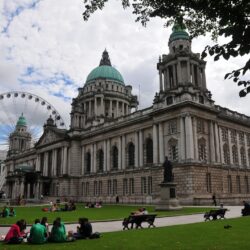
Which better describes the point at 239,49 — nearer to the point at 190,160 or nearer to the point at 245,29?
the point at 245,29

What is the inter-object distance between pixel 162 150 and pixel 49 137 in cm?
4184

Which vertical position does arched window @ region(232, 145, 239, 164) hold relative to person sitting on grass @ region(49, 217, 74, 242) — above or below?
above

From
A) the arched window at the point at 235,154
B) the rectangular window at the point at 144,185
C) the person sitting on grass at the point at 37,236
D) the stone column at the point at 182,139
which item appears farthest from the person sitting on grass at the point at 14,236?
the arched window at the point at 235,154

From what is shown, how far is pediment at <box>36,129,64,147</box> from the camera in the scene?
279ft

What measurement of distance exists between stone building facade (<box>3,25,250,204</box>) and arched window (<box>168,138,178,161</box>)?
0.55ft

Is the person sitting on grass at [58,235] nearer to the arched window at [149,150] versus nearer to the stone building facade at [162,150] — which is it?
the stone building facade at [162,150]

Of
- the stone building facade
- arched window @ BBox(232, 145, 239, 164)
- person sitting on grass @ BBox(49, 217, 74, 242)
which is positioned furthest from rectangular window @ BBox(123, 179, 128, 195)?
person sitting on grass @ BBox(49, 217, 74, 242)

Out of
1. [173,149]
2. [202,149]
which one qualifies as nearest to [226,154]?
[202,149]

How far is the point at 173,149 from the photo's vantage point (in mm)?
56938

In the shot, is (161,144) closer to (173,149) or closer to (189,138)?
(173,149)

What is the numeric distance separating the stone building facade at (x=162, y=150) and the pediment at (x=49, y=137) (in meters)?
0.49

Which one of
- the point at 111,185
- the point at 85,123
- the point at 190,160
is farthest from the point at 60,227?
the point at 85,123

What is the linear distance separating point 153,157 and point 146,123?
23.0ft

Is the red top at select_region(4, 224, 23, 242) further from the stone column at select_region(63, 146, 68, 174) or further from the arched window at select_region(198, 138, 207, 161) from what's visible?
the stone column at select_region(63, 146, 68, 174)
